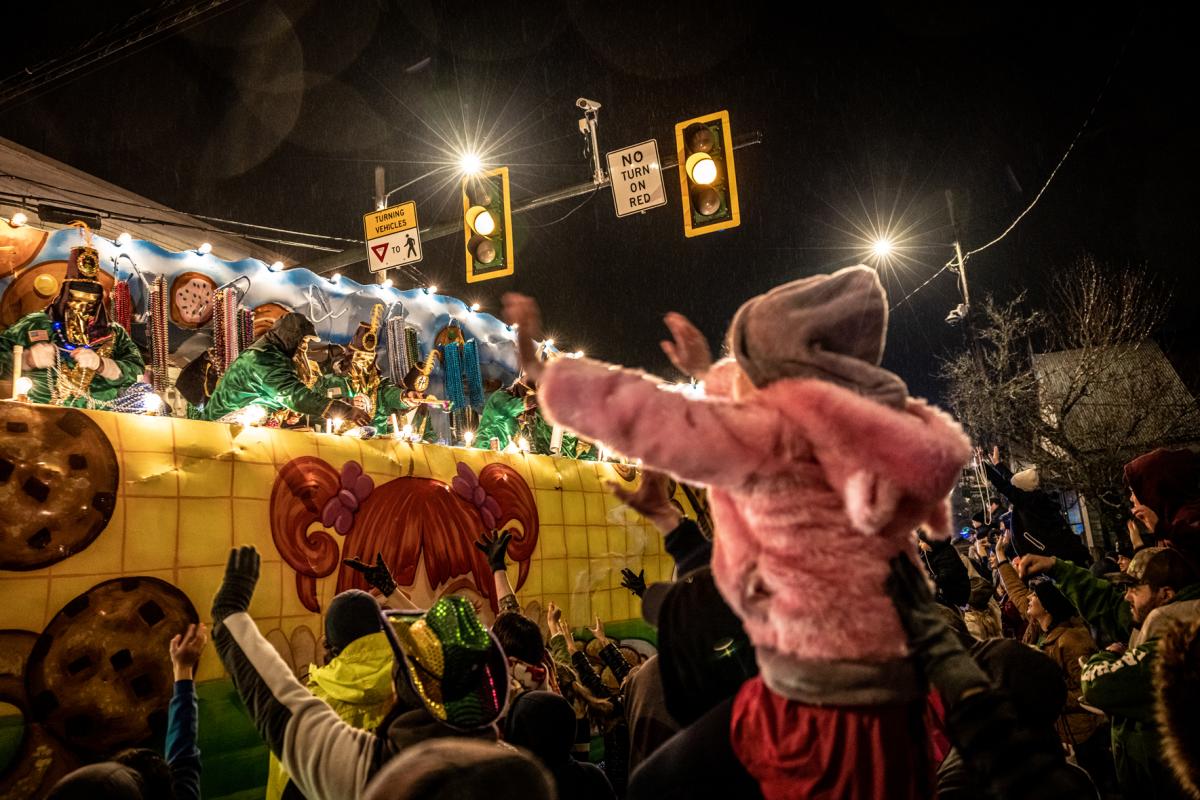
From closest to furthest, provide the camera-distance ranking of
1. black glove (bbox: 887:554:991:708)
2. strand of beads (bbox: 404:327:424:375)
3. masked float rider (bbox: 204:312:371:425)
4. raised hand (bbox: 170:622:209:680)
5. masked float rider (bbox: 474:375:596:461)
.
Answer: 1. black glove (bbox: 887:554:991:708)
2. raised hand (bbox: 170:622:209:680)
3. masked float rider (bbox: 204:312:371:425)
4. strand of beads (bbox: 404:327:424:375)
5. masked float rider (bbox: 474:375:596:461)

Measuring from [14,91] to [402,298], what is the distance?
12.3ft

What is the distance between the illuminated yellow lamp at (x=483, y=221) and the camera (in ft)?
27.0

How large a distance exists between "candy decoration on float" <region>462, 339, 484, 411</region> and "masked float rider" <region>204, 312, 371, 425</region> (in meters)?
2.79

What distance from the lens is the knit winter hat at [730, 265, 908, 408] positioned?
1548 mm

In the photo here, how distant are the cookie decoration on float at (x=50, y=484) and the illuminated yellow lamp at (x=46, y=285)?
2139mm

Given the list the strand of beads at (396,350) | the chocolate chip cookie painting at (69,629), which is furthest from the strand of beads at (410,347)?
the chocolate chip cookie painting at (69,629)

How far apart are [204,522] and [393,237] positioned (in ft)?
18.9

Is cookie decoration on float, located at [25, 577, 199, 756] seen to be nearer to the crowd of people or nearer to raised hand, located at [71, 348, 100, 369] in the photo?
the crowd of people

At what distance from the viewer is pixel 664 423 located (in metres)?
1.45

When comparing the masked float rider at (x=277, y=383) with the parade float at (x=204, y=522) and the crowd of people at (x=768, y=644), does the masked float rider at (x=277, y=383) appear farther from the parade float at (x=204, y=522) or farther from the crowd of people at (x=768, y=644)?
the crowd of people at (x=768, y=644)

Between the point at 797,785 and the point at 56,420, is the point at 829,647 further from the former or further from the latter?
the point at 56,420

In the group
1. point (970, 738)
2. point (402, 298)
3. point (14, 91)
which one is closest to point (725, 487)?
point (970, 738)

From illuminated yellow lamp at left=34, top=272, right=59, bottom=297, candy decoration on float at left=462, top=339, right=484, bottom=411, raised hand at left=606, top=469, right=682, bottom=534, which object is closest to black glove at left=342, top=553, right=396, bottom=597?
raised hand at left=606, top=469, right=682, bottom=534

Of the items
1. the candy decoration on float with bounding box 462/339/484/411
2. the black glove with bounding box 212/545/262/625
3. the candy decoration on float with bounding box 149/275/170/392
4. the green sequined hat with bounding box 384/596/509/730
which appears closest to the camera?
the green sequined hat with bounding box 384/596/509/730
